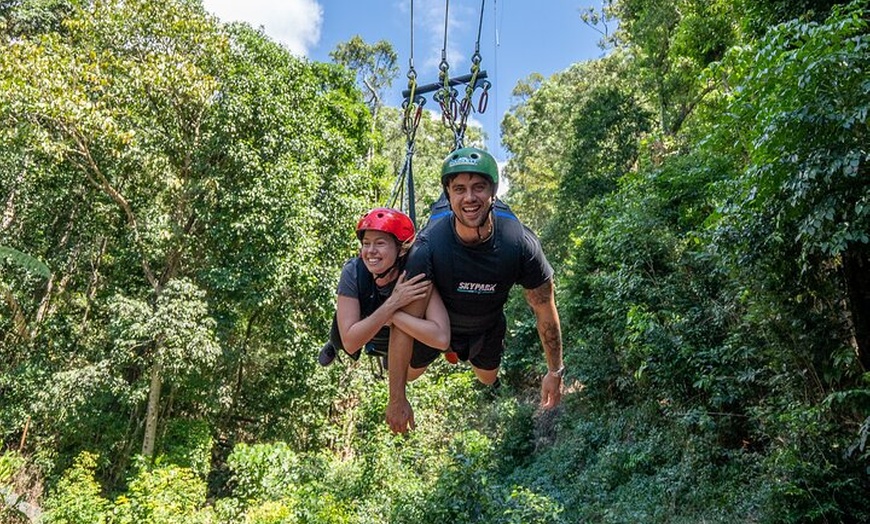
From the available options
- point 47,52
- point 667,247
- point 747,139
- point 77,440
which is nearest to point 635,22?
point 667,247

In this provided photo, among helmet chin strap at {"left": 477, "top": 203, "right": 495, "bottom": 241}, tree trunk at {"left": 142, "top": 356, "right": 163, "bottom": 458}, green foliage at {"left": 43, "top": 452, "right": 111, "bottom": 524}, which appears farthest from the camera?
tree trunk at {"left": 142, "top": 356, "right": 163, "bottom": 458}

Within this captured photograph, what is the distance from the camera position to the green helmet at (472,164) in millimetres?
2395

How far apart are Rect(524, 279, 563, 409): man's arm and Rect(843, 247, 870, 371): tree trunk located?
10.5ft

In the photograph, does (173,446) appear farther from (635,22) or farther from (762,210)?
(635,22)

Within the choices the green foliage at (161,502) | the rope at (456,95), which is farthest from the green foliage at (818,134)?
the green foliage at (161,502)

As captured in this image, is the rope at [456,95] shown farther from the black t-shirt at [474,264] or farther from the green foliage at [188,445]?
the green foliage at [188,445]

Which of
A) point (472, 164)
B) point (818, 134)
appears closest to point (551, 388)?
point (472, 164)

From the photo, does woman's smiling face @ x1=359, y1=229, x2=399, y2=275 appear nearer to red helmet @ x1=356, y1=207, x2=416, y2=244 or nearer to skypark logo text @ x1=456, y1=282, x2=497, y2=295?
red helmet @ x1=356, y1=207, x2=416, y2=244

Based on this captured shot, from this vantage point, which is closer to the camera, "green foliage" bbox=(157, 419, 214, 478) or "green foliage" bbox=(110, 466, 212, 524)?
"green foliage" bbox=(110, 466, 212, 524)

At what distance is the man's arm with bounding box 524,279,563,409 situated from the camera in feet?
9.70

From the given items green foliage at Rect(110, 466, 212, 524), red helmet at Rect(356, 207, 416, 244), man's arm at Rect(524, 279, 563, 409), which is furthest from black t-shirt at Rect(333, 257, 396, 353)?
green foliage at Rect(110, 466, 212, 524)

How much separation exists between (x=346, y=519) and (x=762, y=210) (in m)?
6.43

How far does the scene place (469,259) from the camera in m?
2.54

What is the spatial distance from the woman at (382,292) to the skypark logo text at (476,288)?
0.42 feet
